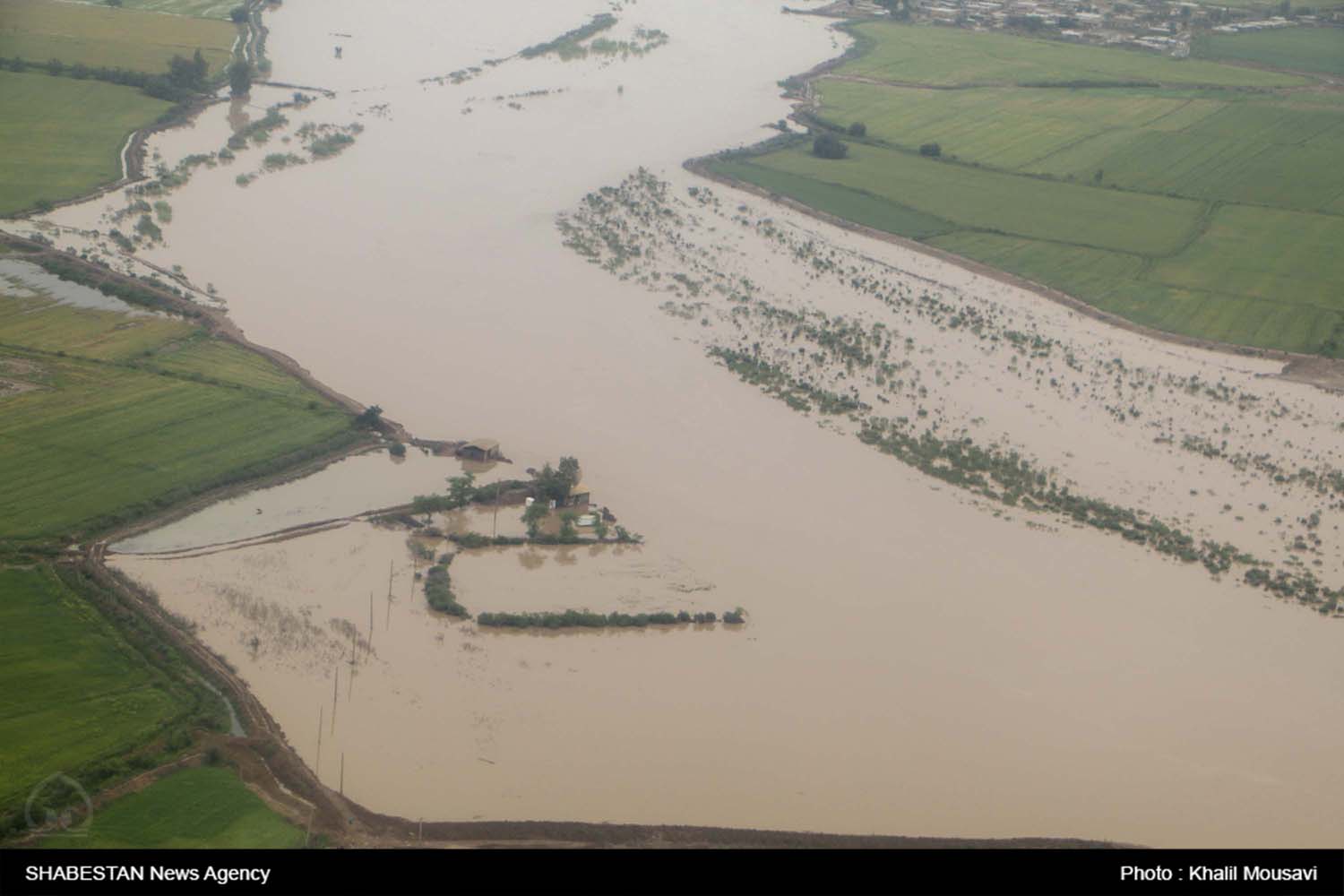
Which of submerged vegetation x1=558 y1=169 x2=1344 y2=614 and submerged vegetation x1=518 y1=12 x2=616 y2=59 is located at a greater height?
submerged vegetation x1=518 y1=12 x2=616 y2=59

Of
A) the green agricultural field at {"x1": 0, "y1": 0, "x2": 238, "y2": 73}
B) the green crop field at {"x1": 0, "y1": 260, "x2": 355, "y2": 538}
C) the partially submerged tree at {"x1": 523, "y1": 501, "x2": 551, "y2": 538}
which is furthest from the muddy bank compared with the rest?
the green agricultural field at {"x1": 0, "y1": 0, "x2": 238, "y2": 73}

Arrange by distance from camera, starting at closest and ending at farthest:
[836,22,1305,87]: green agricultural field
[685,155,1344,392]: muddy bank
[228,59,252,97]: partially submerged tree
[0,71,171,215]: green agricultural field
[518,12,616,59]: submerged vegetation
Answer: [685,155,1344,392]: muddy bank
[0,71,171,215]: green agricultural field
[228,59,252,97]: partially submerged tree
[836,22,1305,87]: green agricultural field
[518,12,616,59]: submerged vegetation

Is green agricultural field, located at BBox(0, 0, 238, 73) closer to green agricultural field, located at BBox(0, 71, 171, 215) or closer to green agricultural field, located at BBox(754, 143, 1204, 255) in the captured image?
green agricultural field, located at BBox(0, 71, 171, 215)

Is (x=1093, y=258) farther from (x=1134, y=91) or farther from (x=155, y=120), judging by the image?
(x=155, y=120)

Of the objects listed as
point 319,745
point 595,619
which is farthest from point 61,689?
point 595,619

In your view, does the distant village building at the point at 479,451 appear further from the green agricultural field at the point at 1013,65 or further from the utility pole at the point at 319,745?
the green agricultural field at the point at 1013,65

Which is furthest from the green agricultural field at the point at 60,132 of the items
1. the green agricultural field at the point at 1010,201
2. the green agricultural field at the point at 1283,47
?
the green agricultural field at the point at 1283,47

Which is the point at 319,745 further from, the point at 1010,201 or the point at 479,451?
the point at 1010,201
